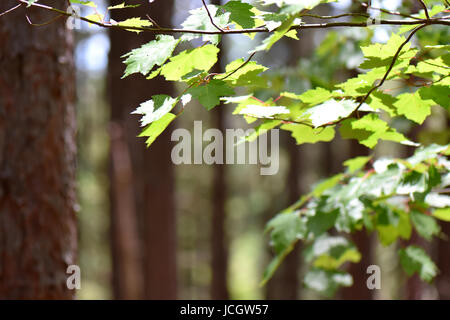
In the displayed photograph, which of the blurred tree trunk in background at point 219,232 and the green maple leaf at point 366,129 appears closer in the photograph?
the green maple leaf at point 366,129

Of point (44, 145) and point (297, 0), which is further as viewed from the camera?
point (44, 145)

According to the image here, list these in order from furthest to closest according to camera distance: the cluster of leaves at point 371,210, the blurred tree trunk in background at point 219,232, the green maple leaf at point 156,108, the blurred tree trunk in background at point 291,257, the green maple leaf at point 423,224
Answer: the blurred tree trunk in background at point 291,257
the blurred tree trunk in background at point 219,232
the green maple leaf at point 423,224
the cluster of leaves at point 371,210
the green maple leaf at point 156,108

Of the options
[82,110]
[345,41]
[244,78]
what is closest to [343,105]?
[244,78]

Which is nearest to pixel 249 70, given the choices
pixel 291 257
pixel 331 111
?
pixel 331 111

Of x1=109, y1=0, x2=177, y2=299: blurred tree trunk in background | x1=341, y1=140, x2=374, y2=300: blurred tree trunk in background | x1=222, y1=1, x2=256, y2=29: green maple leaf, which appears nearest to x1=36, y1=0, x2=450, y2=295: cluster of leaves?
x1=222, y1=1, x2=256, y2=29: green maple leaf

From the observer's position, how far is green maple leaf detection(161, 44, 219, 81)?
4.40ft

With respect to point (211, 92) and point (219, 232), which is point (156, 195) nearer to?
point (211, 92)

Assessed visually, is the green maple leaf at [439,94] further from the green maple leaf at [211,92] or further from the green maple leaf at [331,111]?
the green maple leaf at [211,92]

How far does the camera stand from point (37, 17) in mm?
2670

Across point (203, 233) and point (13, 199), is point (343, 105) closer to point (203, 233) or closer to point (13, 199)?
point (13, 199)

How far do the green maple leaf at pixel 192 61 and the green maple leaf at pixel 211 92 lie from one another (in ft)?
0.22

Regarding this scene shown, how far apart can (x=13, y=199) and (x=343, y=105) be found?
6.86 feet

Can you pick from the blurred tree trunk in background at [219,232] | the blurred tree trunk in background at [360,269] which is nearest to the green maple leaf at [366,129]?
the blurred tree trunk in background at [360,269]

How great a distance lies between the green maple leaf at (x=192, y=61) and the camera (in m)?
1.34
